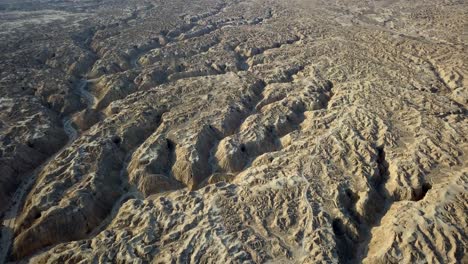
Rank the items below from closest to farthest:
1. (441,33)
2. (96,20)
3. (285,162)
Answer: (285,162), (441,33), (96,20)

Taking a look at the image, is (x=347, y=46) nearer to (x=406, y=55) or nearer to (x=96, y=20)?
(x=406, y=55)

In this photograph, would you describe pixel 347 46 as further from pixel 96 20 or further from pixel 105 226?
pixel 96 20

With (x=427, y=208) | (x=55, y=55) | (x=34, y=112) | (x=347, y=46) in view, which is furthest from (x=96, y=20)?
(x=427, y=208)

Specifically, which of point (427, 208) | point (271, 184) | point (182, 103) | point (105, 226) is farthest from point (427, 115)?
point (105, 226)

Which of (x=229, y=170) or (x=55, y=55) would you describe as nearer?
(x=229, y=170)

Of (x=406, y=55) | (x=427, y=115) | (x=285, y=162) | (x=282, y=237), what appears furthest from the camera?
(x=406, y=55)

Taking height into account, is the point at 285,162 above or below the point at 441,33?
above
